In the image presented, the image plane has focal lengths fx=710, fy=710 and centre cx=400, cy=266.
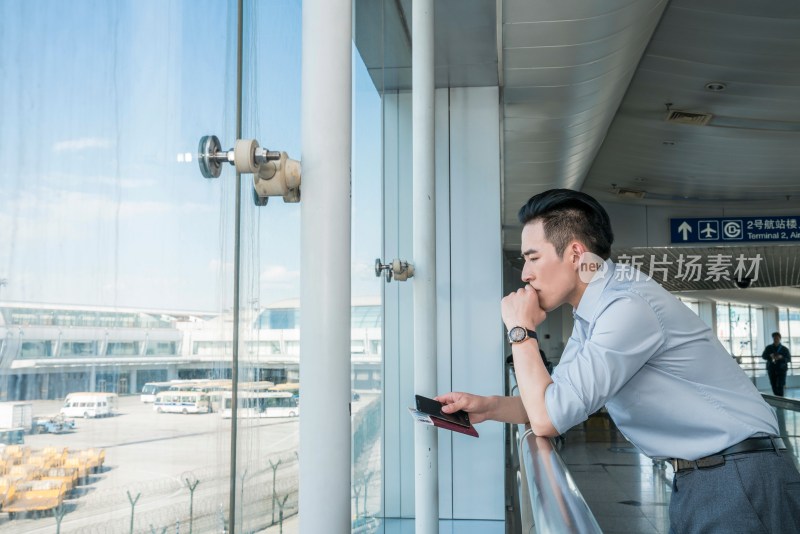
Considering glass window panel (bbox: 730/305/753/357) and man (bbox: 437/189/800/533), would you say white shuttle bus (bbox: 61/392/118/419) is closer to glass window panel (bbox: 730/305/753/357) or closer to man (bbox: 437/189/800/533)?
man (bbox: 437/189/800/533)

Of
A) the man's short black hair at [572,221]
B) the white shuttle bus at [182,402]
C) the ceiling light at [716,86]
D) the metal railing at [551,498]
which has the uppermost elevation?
the ceiling light at [716,86]

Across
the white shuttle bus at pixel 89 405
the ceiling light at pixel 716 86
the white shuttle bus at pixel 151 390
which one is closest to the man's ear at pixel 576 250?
the white shuttle bus at pixel 151 390

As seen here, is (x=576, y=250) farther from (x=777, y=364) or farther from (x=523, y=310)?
(x=777, y=364)

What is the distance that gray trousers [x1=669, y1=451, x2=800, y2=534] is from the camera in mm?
1526

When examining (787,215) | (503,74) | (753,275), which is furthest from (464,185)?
(753,275)

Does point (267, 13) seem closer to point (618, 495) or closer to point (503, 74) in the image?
point (503, 74)

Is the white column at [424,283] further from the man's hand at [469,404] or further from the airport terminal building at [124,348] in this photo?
the airport terminal building at [124,348]

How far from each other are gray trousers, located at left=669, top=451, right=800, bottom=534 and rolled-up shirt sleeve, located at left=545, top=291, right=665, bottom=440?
294 millimetres

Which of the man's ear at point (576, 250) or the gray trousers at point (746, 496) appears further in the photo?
the man's ear at point (576, 250)

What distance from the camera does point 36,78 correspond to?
0.75 m

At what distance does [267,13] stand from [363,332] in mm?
1323

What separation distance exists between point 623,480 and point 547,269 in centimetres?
580

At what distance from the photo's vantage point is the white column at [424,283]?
2730mm

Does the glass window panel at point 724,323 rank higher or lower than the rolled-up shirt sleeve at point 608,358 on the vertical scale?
higher
